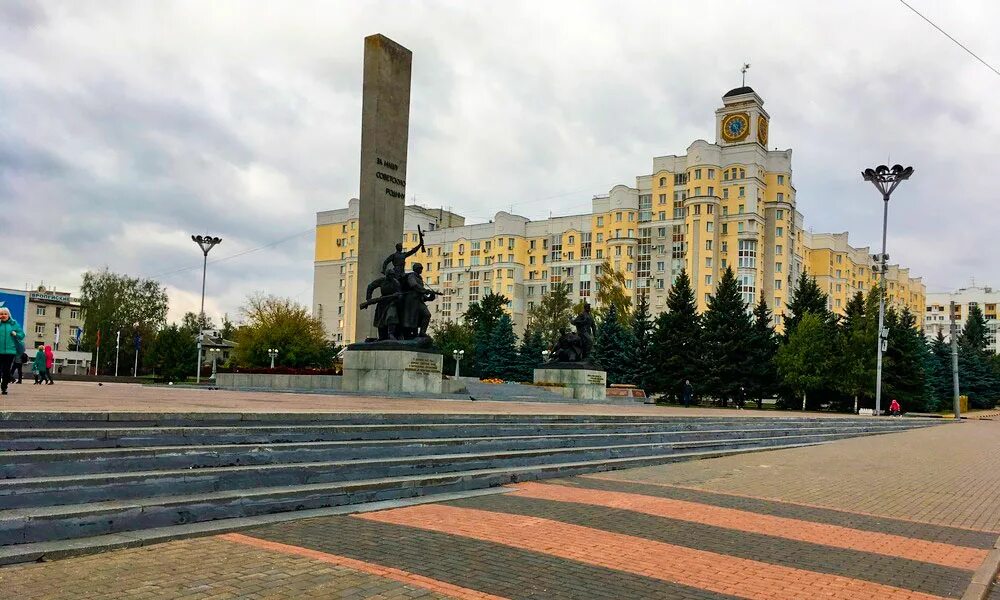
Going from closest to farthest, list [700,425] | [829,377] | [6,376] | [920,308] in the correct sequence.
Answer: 1. [6,376]
2. [700,425]
3. [829,377]
4. [920,308]

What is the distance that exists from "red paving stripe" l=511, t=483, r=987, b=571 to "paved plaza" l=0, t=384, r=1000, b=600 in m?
0.02

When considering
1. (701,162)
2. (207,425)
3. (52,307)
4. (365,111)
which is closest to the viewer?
(207,425)

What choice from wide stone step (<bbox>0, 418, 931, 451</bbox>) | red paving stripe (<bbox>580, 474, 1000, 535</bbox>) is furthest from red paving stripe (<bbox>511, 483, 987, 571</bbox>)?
wide stone step (<bbox>0, 418, 931, 451</bbox>)

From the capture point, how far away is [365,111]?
2617 centimetres

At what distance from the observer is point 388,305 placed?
74.3ft

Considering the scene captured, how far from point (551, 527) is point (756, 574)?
75.6 inches

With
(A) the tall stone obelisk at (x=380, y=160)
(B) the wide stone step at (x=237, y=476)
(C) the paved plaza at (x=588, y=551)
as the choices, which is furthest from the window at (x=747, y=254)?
(C) the paved plaza at (x=588, y=551)

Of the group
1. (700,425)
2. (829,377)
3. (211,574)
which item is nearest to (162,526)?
(211,574)

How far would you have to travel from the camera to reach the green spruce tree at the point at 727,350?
154ft

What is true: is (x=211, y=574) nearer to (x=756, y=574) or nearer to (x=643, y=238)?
(x=756, y=574)

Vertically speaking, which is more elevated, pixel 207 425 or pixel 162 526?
pixel 207 425

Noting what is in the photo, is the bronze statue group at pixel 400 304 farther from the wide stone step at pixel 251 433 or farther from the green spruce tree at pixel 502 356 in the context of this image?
the green spruce tree at pixel 502 356

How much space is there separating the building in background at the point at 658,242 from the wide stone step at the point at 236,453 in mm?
57837

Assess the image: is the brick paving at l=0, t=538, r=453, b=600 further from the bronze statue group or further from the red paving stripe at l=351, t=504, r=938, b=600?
the bronze statue group
